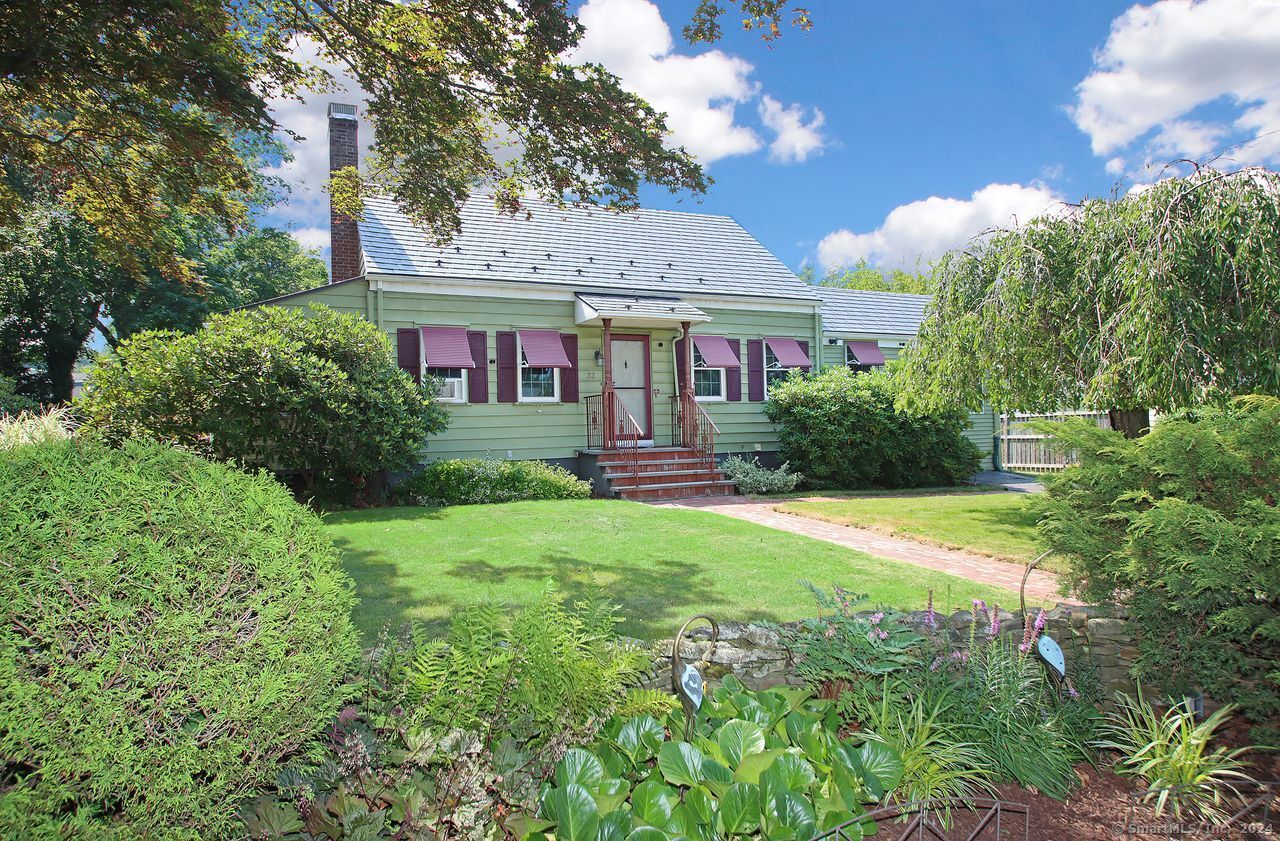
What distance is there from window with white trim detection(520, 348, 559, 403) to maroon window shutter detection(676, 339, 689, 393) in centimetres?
259

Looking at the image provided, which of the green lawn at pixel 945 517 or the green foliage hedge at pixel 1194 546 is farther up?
the green foliage hedge at pixel 1194 546

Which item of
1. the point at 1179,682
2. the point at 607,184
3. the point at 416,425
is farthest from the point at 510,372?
the point at 1179,682

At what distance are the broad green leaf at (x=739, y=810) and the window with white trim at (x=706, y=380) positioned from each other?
41.0 ft

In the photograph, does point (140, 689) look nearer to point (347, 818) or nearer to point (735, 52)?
point (347, 818)

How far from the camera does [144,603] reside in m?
1.81

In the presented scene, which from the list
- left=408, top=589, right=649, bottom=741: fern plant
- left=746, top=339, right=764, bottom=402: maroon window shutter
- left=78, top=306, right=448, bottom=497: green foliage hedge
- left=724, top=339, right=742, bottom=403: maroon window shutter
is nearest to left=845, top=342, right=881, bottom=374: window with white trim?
left=746, top=339, right=764, bottom=402: maroon window shutter

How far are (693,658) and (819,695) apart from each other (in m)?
0.60

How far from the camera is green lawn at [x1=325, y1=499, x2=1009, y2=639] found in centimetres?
479

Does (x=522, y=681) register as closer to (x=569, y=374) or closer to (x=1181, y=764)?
(x=1181, y=764)

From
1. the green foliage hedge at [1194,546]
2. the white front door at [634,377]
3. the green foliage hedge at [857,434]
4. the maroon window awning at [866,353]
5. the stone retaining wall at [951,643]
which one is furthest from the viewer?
the maroon window awning at [866,353]

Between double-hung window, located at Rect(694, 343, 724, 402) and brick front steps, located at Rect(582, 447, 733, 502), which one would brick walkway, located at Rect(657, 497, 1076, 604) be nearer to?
brick front steps, located at Rect(582, 447, 733, 502)

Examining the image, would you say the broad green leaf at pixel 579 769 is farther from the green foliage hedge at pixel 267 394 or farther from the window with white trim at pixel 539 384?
the window with white trim at pixel 539 384

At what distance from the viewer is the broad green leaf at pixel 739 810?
84.7 inches

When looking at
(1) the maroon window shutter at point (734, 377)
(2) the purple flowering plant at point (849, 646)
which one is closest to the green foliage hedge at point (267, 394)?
(1) the maroon window shutter at point (734, 377)
